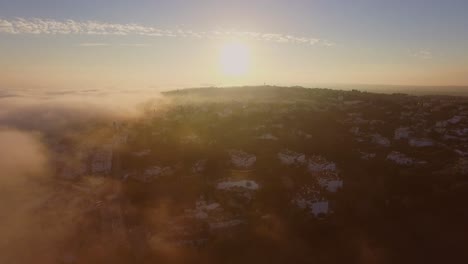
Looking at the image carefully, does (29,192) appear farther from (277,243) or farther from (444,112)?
(444,112)

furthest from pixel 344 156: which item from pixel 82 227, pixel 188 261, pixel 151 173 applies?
pixel 82 227

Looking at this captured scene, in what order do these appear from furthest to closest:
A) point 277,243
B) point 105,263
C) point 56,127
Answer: point 56,127 < point 277,243 < point 105,263

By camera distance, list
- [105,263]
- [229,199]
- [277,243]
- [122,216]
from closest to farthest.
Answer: [105,263]
[277,243]
[122,216]
[229,199]

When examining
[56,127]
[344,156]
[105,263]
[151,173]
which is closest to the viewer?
[105,263]

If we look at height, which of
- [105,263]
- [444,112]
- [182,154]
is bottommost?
[105,263]

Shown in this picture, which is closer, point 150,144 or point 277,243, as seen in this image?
point 277,243

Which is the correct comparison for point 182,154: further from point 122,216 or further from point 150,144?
point 122,216

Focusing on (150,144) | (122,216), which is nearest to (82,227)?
(122,216)

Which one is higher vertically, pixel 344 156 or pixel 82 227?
pixel 344 156

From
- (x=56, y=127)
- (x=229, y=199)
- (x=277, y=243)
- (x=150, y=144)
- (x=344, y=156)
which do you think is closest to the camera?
(x=277, y=243)
